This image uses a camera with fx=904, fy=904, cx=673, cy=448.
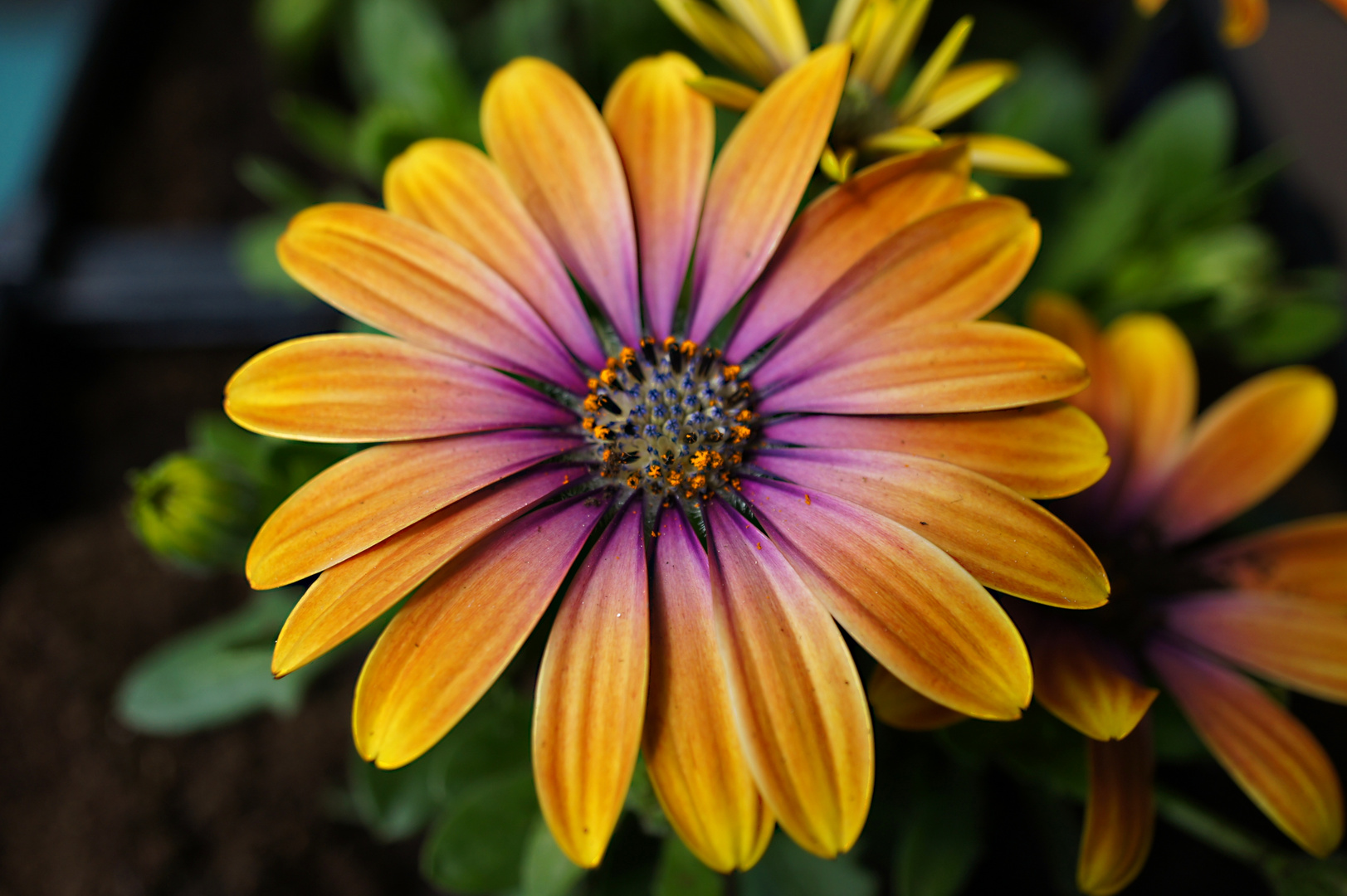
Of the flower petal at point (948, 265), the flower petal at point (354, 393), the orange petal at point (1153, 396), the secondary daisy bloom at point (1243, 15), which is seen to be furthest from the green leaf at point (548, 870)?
the secondary daisy bloom at point (1243, 15)

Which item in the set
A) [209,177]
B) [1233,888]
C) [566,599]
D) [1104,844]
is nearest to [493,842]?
[566,599]

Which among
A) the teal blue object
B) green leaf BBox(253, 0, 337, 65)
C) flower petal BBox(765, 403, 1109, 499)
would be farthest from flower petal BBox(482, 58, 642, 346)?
the teal blue object

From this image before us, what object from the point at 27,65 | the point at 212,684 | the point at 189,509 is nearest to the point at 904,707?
the point at 189,509

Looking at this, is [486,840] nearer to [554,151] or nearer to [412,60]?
[554,151]

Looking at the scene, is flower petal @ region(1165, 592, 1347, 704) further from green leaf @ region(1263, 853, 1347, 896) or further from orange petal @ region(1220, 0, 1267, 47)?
orange petal @ region(1220, 0, 1267, 47)

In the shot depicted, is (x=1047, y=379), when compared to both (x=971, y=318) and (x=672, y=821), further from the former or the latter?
(x=672, y=821)
